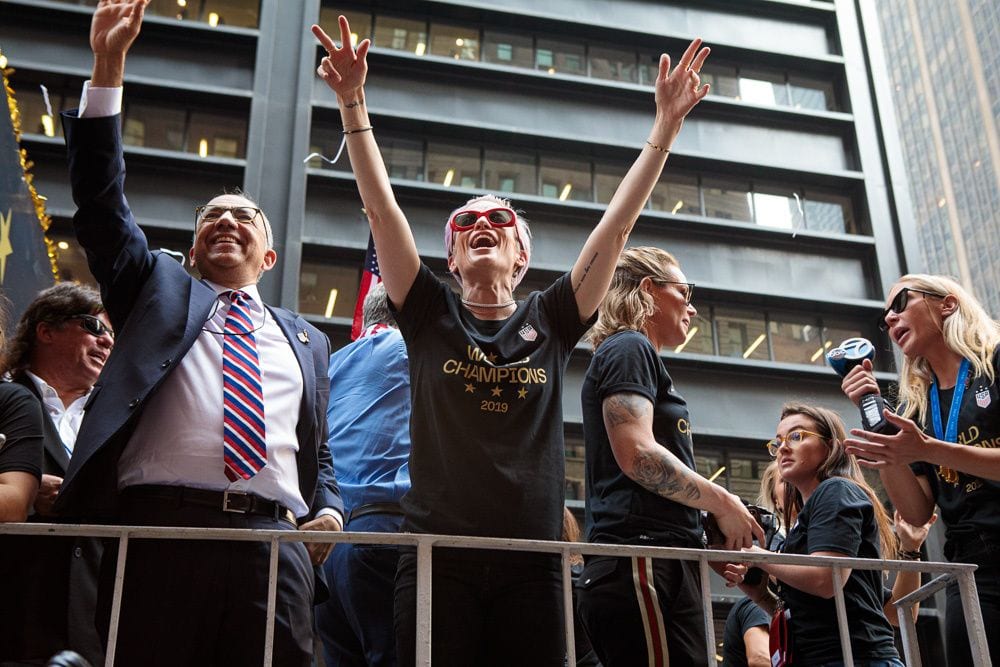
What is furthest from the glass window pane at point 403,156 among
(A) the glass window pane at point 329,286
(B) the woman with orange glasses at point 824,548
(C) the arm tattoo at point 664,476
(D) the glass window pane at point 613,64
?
(C) the arm tattoo at point 664,476

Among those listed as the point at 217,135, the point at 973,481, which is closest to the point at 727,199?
the point at 217,135

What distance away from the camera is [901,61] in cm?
7662

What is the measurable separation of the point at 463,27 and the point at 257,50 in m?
4.64

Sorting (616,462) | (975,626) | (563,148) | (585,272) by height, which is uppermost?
(563,148)

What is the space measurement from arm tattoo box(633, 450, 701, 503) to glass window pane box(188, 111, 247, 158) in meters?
17.9

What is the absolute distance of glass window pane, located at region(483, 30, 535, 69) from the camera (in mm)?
22031

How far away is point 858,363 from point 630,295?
1.08 meters

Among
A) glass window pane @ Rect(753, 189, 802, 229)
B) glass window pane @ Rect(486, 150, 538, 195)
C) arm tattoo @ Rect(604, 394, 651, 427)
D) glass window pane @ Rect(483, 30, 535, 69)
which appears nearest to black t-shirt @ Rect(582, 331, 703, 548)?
arm tattoo @ Rect(604, 394, 651, 427)

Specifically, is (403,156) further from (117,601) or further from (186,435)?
(117,601)

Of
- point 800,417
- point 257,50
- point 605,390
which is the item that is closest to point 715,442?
point 257,50

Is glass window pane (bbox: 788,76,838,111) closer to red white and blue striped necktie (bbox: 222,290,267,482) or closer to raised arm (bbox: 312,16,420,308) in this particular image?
raised arm (bbox: 312,16,420,308)

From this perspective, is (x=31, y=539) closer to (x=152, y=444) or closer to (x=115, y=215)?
(x=152, y=444)

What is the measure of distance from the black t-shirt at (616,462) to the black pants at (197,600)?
3.21 feet

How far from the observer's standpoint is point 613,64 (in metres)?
22.7
